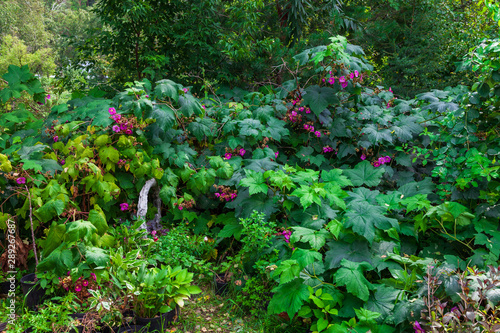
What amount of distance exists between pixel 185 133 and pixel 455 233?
233 cm

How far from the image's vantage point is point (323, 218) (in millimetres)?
2430

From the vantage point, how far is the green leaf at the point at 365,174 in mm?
2963

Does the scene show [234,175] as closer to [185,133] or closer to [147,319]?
[185,133]

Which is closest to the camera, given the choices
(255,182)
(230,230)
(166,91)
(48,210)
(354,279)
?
(354,279)

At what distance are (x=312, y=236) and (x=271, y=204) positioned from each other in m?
0.60

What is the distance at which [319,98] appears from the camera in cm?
331

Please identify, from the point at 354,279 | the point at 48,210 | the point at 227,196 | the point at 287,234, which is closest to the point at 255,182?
the point at 227,196

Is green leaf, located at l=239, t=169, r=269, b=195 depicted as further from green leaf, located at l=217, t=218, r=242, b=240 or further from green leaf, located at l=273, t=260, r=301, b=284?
green leaf, located at l=273, t=260, r=301, b=284

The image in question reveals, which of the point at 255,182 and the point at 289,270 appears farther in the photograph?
the point at 255,182

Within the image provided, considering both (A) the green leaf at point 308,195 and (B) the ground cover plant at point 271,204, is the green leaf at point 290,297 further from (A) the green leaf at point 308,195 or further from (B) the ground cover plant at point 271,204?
(A) the green leaf at point 308,195

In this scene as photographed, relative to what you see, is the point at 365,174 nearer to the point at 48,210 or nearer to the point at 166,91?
the point at 166,91

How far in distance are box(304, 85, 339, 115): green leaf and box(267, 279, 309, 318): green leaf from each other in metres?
1.73

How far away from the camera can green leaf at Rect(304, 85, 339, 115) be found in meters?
3.28

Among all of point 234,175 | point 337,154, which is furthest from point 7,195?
point 337,154
